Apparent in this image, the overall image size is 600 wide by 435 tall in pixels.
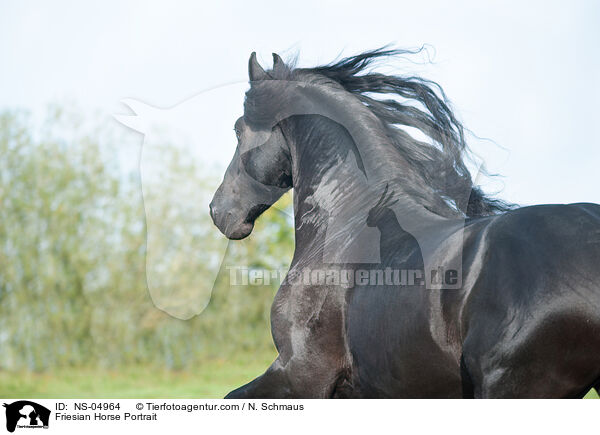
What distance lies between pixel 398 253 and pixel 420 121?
48.0 inches

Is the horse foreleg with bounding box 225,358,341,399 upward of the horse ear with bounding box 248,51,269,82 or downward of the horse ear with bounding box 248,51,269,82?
downward

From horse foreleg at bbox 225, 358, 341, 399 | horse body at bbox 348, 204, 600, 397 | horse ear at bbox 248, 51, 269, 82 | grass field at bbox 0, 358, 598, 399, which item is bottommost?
grass field at bbox 0, 358, 598, 399

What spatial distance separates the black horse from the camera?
2301 mm

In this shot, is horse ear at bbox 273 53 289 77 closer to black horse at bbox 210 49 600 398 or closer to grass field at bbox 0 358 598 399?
black horse at bbox 210 49 600 398

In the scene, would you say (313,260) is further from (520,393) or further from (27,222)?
(27,222)

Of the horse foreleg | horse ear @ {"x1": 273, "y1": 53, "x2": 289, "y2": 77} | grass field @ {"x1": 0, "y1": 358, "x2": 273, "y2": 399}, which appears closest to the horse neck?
horse ear @ {"x1": 273, "y1": 53, "x2": 289, "y2": 77}
